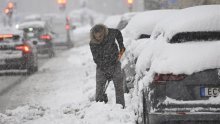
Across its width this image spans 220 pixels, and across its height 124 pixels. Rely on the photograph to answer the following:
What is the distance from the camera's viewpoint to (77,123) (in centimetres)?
879

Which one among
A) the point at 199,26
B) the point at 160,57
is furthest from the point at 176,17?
the point at 160,57

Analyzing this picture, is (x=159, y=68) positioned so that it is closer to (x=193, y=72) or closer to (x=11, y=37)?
(x=193, y=72)

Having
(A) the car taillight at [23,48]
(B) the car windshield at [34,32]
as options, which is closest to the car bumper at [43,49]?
(B) the car windshield at [34,32]

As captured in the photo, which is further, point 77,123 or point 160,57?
point 77,123

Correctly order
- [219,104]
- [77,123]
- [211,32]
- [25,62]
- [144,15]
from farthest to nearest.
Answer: [25,62] → [144,15] → [77,123] → [211,32] → [219,104]

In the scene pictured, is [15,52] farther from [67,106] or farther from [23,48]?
[67,106]

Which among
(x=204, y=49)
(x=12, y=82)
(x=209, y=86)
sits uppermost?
(x=204, y=49)

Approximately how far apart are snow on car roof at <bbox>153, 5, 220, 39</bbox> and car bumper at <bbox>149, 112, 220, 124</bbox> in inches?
48.0

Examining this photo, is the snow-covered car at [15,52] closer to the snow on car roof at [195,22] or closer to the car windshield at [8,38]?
the car windshield at [8,38]

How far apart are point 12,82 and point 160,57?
1029cm

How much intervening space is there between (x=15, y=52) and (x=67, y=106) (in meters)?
7.92

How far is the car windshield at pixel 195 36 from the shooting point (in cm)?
713

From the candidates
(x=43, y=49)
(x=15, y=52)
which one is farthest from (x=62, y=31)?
(x=15, y=52)

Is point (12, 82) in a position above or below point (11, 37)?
below
